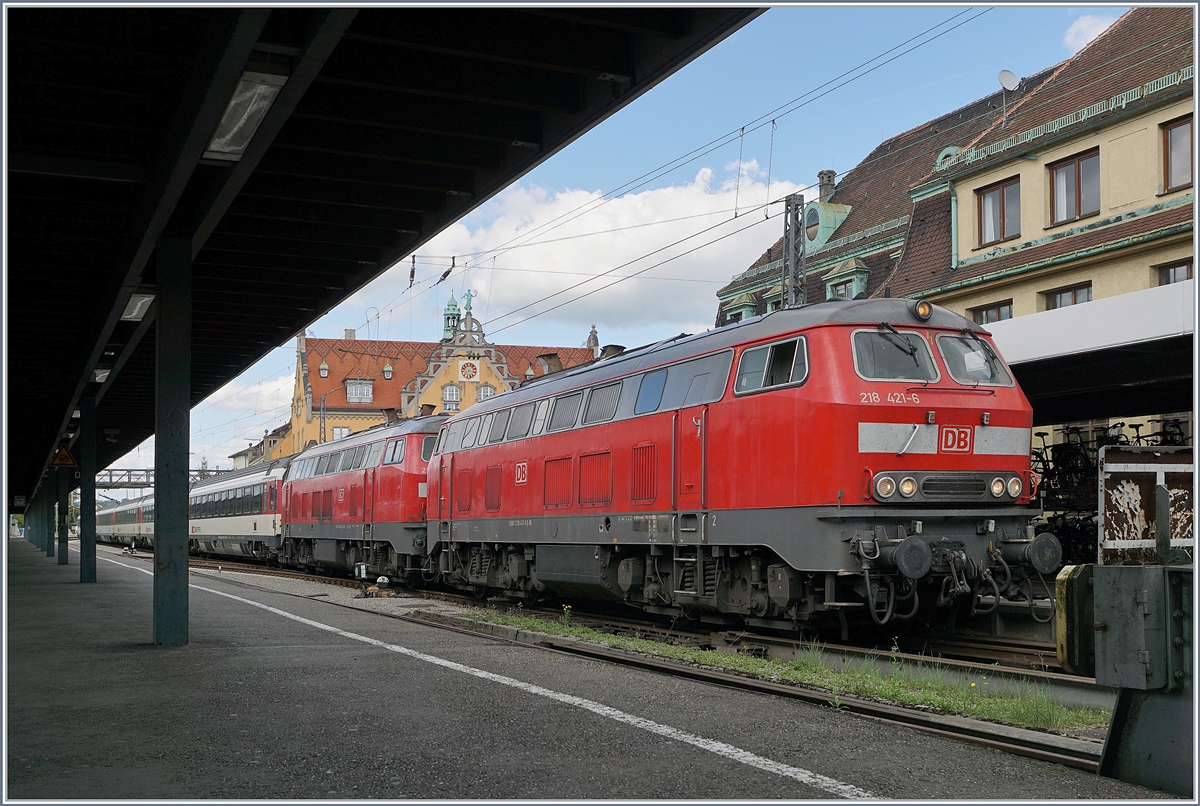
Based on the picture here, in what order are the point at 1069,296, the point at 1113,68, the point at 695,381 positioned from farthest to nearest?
the point at 1113,68 < the point at 1069,296 < the point at 695,381

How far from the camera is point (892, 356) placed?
11070mm

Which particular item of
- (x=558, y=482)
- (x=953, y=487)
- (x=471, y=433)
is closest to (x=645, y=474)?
(x=558, y=482)

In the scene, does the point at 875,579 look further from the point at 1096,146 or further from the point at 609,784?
the point at 1096,146

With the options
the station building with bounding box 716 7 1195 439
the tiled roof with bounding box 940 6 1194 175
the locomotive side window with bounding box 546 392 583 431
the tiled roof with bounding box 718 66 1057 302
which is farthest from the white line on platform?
the tiled roof with bounding box 718 66 1057 302

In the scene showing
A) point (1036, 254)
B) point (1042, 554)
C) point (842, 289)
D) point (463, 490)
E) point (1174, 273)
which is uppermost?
point (842, 289)

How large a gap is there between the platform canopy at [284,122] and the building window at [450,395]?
66492 mm

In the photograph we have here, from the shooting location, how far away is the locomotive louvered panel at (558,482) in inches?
608

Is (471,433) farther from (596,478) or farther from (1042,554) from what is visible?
(1042,554)

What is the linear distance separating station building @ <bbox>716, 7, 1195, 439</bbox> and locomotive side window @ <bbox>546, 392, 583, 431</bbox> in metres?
6.00

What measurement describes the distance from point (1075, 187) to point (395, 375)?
6862 cm

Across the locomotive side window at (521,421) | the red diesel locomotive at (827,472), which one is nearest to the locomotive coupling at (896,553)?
the red diesel locomotive at (827,472)

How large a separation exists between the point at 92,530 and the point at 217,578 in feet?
12.0

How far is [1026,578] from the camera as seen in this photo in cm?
1085

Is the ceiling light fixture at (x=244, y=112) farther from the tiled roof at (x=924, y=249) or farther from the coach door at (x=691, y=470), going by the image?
the tiled roof at (x=924, y=249)
